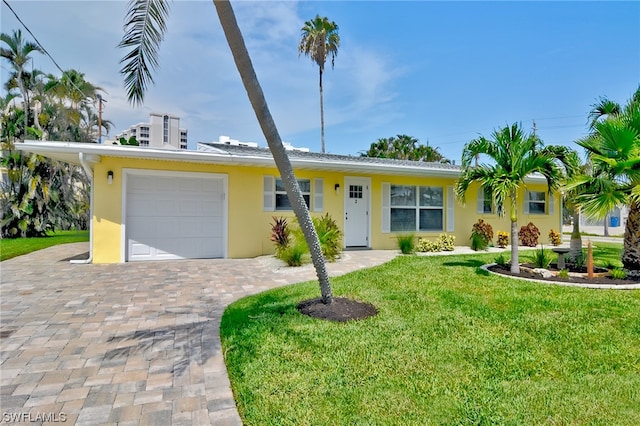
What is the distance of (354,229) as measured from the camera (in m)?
11.8

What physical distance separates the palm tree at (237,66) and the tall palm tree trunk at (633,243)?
5.89m

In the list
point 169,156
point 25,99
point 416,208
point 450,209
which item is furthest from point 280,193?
point 25,99

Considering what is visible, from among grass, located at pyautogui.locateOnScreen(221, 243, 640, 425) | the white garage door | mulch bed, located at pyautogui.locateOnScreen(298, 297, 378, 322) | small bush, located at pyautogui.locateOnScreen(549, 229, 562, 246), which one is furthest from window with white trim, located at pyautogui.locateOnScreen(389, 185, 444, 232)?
mulch bed, located at pyautogui.locateOnScreen(298, 297, 378, 322)

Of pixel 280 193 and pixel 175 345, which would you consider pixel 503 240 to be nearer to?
pixel 280 193

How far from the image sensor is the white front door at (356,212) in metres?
11.7

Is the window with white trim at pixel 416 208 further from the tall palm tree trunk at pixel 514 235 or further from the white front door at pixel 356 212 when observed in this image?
the tall palm tree trunk at pixel 514 235

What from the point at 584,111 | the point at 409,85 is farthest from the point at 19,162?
the point at 584,111

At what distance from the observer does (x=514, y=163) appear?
6773 millimetres

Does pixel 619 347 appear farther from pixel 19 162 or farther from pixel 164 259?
pixel 19 162

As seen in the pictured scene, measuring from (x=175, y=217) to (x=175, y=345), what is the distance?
665 centimetres

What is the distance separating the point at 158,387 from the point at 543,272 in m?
6.85

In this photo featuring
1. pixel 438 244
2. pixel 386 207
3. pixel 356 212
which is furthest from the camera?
pixel 386 207

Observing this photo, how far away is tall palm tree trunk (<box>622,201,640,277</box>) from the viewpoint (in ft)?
20.8

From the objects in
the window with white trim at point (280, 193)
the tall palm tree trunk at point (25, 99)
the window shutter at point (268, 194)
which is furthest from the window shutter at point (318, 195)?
the tall palm tree trunk at point (25, 99)
